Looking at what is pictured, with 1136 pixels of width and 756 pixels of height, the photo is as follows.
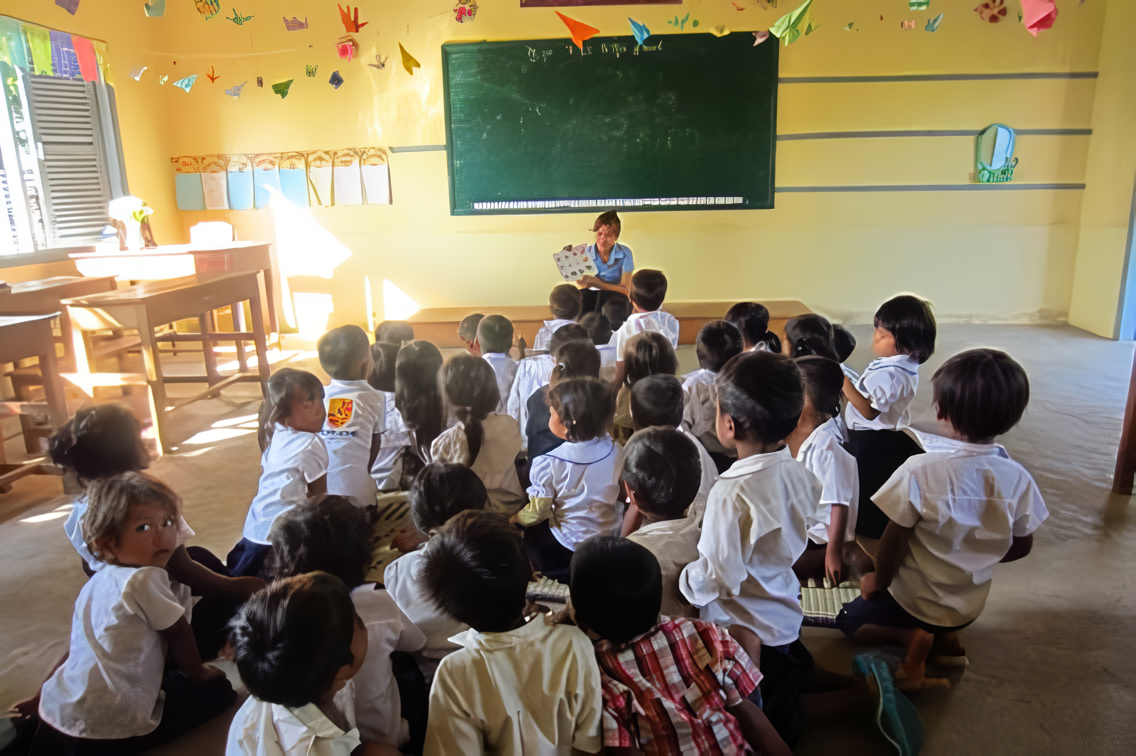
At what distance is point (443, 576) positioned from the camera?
1124 millimetres

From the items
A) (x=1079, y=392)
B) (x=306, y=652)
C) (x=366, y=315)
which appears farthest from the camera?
(x=366, y=315)

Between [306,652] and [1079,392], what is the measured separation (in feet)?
13.9

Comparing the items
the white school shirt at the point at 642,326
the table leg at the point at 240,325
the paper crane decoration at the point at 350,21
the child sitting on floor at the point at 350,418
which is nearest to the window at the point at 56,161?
the table leg at the point at 240,325

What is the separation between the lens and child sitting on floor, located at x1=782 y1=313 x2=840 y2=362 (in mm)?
2539

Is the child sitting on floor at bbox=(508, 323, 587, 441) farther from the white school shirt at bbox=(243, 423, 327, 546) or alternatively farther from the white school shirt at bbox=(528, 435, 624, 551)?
the white school shirt at bbox=(243, 423, 327, 546)

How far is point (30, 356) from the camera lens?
9.90 ft

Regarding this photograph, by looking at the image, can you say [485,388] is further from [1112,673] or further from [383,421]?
[1112,673]

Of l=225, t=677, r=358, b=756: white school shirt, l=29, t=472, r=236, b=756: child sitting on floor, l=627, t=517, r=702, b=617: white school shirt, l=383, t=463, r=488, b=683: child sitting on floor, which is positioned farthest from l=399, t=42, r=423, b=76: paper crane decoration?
l=225, t=677, r=358, b=756: white school shirt

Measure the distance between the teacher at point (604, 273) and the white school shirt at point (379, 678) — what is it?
3104mm

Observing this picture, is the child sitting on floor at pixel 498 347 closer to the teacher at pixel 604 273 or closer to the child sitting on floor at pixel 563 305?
the child sitting on floor at pixel 563 305

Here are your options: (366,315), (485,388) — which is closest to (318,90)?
(366,315)

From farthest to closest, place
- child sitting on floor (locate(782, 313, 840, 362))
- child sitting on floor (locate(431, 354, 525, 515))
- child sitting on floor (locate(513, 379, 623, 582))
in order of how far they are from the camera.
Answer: child sitting on floor (locate(782, 313, 840, 362)) < child sitting on floor (locate(431, 354, 525, 515)) < child sitting on floor (locate(513, 379, 623, 582))

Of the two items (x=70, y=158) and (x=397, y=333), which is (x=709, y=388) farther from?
(x=70, y=158)

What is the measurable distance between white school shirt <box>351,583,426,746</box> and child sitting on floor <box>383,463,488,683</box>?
0.06m
